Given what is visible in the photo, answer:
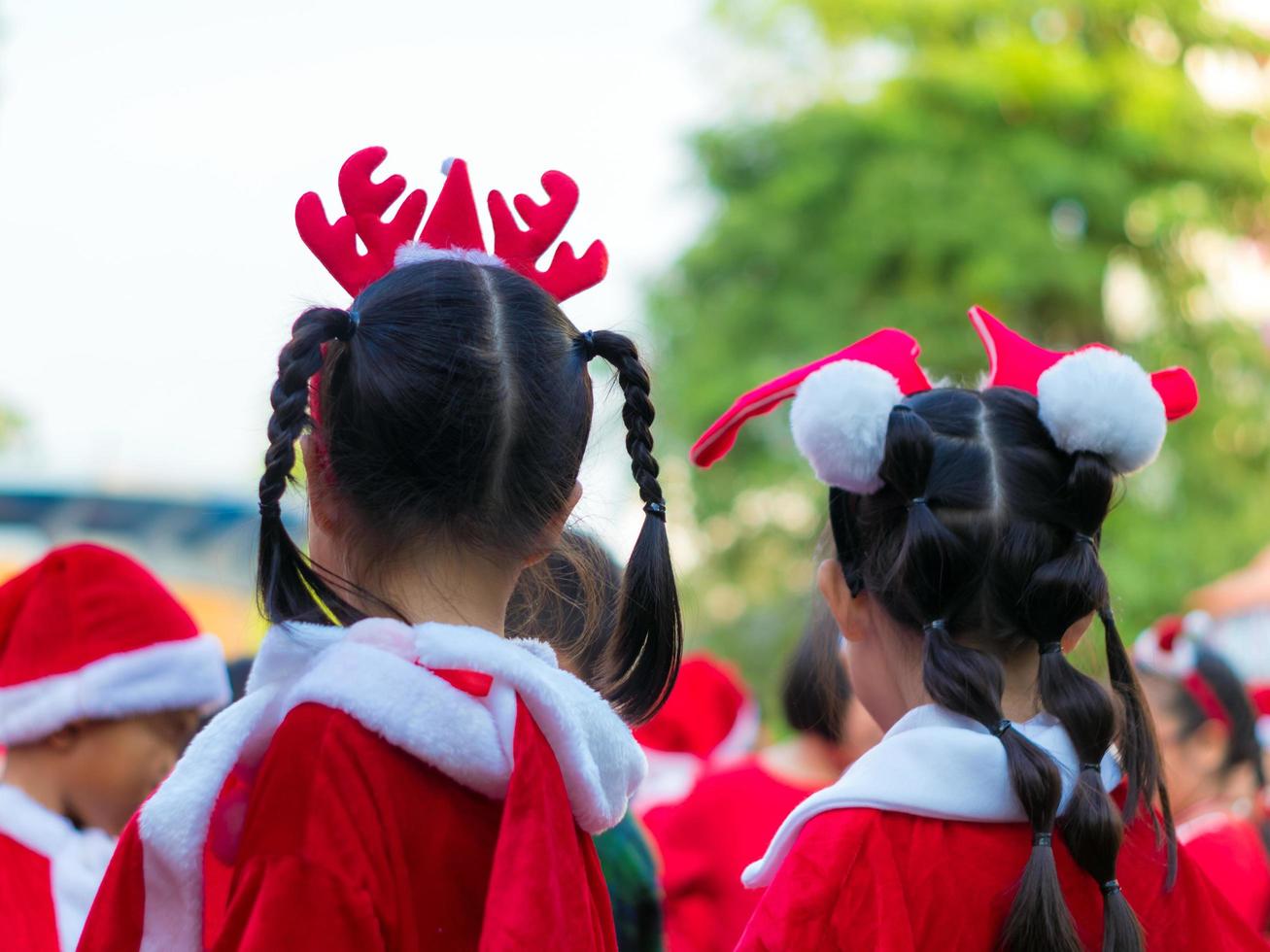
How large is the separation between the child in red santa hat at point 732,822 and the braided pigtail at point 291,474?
2124mm

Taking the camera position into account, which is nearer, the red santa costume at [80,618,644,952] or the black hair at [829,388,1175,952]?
the red santa costume at [80,618,644,952]

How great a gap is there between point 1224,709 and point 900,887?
2.29 m

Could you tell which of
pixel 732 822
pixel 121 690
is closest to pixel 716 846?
pixel 732 822

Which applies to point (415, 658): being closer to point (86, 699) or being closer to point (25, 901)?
point (25, 901)

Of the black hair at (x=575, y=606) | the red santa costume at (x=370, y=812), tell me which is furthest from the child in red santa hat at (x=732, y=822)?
the red santa costume at (x=370, y=812)

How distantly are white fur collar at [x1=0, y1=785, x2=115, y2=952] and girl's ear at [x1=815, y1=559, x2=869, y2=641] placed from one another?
4.02 ft

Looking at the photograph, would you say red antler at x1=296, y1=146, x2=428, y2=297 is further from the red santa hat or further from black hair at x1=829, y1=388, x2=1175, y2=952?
the red santa hat

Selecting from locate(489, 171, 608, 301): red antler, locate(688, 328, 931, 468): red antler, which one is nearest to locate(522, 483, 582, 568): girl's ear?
locate(489, 171, 608, 301): red antler

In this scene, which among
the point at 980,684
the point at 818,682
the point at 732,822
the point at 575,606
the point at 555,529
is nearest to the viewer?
the point at 555,529

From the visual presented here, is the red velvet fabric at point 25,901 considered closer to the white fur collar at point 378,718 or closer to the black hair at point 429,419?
the white fur collar at point 378,718

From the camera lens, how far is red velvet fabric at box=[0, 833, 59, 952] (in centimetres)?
219

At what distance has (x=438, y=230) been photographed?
1.76 meters

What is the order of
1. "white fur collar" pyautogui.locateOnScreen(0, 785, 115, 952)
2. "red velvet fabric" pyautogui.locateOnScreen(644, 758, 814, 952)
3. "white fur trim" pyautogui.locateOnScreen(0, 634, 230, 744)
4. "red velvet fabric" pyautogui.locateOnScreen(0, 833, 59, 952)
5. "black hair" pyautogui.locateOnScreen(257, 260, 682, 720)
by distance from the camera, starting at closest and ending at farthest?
"black hair" pyautogui.locateOnScreen(257, 260, 682, 720) < "red velvet fabric" pyautogui.locateOnScreen(0, 833, 59, 952) < "white fur collar" pyautogui.locateOnScreen(0, 785, 115, 952) < "white fur trim" pyautogui.locateOnScreen(0, 634, 230, 744) < "red velvet fabric" pyautogui.locateOnScreen(644, 758, 814, 952)

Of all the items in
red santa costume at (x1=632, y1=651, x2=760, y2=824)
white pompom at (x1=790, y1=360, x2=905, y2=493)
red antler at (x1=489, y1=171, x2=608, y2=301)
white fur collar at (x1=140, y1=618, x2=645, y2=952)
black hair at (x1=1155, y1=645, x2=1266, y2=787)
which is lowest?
red santa costume at (x1=632, y1=651, x2=760, y2=824)
